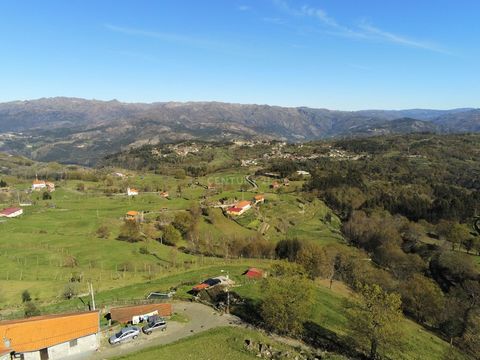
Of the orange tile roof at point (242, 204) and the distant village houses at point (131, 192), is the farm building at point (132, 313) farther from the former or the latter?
the distant village houses at point (131, 192)

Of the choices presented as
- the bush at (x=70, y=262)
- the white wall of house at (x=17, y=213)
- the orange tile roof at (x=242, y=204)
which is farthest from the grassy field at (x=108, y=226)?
the orange tile roof at (x=242, y=204)

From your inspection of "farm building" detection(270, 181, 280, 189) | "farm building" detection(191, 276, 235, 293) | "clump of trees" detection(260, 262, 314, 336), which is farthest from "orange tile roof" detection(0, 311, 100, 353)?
"farm building" detection(270, 181, 280, 189)

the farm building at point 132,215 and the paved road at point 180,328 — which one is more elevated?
the paved road at point 180,328

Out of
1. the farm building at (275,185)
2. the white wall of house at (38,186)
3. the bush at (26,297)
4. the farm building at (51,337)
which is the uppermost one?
the farm building at (51,337)

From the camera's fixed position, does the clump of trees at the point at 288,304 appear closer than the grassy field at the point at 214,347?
No

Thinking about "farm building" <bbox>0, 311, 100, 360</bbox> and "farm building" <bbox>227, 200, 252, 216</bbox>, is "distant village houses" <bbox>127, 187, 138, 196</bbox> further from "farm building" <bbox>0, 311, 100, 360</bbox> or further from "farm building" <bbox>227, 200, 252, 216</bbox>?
"farm building" <bbox>0, 311, 100, 360</bbox>

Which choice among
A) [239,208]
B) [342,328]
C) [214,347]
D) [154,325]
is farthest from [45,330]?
[239,208]

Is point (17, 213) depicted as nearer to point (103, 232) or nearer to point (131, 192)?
point (103, 232)
